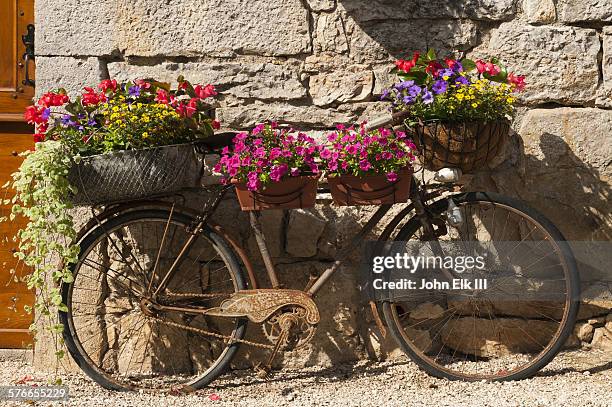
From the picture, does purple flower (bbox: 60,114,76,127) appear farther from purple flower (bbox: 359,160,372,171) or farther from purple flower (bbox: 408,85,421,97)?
purple flower (bbox: 408,85,421,97)

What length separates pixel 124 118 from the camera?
3.93 m

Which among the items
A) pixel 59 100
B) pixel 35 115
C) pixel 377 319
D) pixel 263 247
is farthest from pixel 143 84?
pixel 377 319

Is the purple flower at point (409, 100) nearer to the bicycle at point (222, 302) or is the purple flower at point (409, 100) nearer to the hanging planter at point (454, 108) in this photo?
the hanging planter at point (454, 108)

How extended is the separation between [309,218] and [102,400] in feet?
4.51

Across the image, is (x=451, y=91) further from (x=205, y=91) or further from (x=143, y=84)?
(x=143, y=84)

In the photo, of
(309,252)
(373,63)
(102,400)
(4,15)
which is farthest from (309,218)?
(4,15)

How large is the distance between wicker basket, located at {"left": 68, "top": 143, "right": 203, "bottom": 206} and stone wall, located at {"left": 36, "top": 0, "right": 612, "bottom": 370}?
0.60 metres

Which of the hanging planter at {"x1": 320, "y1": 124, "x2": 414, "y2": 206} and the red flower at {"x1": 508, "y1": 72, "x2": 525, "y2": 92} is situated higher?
the red flower at {"x1": 508, "y1": 72, "x2": 525, "y2": 92}

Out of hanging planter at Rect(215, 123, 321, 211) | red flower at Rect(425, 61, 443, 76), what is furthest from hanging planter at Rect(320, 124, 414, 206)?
red flower at Rect(425, 61, 443, 76)

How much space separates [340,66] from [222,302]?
4.54ft

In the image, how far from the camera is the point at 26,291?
4762 millimetres

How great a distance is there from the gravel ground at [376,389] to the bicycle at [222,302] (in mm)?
96

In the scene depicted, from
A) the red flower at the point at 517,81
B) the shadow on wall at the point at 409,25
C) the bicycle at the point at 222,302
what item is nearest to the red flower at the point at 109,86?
the bicycle at the point at 222,302

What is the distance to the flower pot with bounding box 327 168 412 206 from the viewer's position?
398 cm
